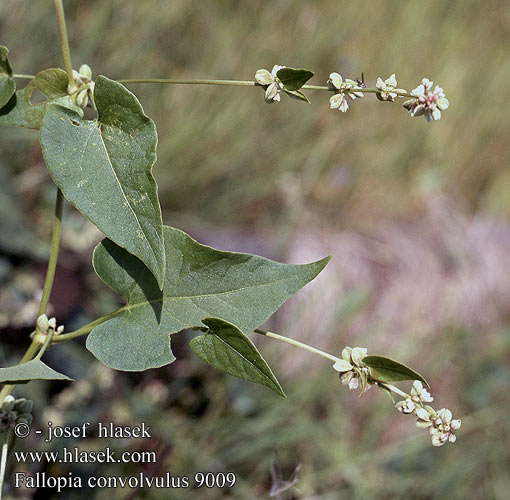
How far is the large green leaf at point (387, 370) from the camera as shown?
1.25 ft

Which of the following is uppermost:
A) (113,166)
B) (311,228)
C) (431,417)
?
(311,228)

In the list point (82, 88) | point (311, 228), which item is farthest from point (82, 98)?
point (311, 228)

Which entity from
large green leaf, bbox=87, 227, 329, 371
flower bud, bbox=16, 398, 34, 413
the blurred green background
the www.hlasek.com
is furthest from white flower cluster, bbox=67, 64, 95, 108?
the www.hlasek.com

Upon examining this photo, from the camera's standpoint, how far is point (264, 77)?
0.43 m

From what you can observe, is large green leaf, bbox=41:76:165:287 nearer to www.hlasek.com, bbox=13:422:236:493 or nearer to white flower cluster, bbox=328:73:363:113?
white flower cluster, bbox=328:73:363:113

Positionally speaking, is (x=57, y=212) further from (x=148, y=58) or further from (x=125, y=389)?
(x=148, y=58)

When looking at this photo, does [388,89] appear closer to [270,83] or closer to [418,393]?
[270,83]

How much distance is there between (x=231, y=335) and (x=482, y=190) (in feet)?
7.63

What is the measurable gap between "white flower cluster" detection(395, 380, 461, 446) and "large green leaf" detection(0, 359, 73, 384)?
22 centimetres

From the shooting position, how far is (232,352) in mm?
392

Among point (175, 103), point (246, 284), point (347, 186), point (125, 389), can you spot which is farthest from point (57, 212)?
point (347, 186)

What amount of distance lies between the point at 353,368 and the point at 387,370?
0.08ft

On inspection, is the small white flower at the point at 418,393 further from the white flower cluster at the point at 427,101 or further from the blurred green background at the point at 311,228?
the blurred green background at the point at 311,228

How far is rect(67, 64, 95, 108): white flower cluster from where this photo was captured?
427 mm
